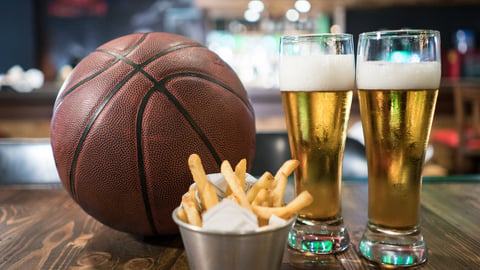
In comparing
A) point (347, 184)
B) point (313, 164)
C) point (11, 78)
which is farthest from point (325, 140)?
point (11, 78)

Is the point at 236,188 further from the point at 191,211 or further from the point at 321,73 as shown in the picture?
the point at 321,73

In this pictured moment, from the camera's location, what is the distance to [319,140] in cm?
90

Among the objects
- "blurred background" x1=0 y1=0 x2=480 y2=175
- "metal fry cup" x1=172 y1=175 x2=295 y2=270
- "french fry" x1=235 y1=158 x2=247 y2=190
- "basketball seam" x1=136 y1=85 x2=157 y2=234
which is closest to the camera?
"metal fry cup" x1=172 y1=175 x2=295 y2=270

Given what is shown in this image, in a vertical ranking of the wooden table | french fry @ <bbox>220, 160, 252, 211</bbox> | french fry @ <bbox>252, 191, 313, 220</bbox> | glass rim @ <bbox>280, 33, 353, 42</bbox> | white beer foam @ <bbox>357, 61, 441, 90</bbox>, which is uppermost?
glass rim @ <bbox>280, 33, 353, 42</bbox>

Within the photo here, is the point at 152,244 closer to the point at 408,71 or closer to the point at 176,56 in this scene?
the point at 176,56

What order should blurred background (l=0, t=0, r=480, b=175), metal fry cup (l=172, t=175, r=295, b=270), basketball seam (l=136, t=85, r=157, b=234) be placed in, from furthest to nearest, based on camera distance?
blurred background (l=0, t=0, r=480, b=175)
basketball seam (l=136, t=85, r=157, b=234)
metal fry cup (l=172, t=175, r=295, b=270)

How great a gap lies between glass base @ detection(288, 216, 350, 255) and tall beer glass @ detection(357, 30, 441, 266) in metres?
0.05

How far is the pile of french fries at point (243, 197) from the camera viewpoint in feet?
2.27

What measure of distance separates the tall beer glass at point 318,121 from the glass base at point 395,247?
70 mm

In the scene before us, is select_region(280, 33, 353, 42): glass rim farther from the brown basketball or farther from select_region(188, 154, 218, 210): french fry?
select_region(188, 154, 218, 210): french fry

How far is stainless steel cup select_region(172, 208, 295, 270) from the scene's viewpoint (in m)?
0.67

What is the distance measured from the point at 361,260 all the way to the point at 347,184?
26.2 inches

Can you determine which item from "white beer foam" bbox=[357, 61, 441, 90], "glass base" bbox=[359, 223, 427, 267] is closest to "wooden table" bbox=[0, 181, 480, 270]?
"glass base" bbox=[359, 223, 427, 267]

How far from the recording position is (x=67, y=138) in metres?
0.94
